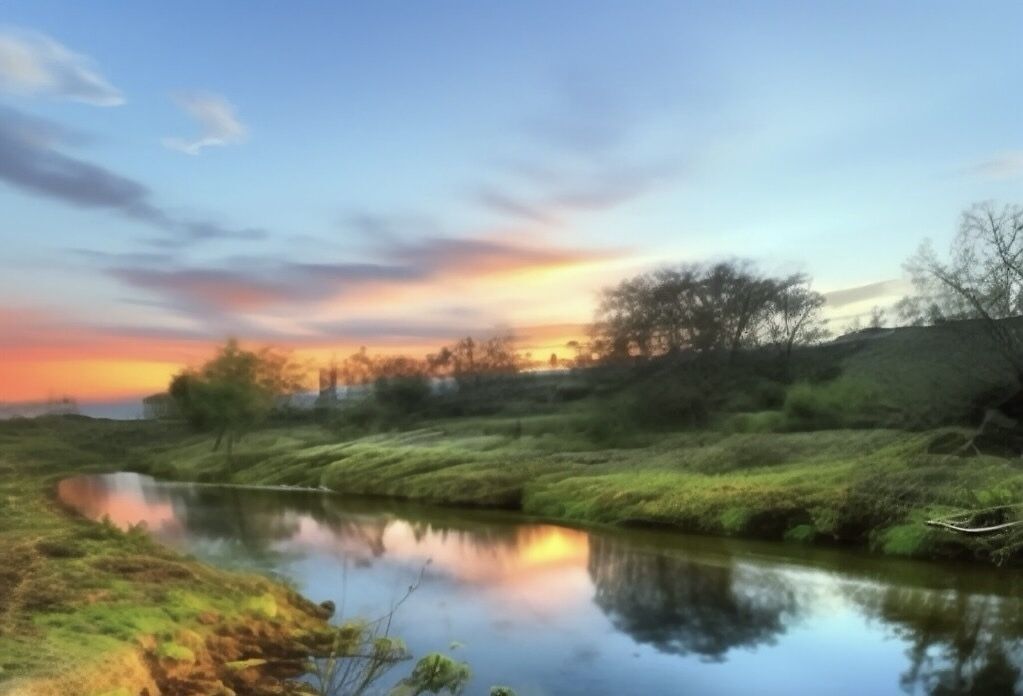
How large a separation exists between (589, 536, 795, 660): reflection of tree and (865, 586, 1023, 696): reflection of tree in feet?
4.36

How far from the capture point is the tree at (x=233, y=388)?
17.2 metres

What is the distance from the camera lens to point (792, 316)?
27766 millimetres

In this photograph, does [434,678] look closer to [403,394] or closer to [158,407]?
[158,407]

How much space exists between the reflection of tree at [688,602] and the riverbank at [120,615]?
373cm

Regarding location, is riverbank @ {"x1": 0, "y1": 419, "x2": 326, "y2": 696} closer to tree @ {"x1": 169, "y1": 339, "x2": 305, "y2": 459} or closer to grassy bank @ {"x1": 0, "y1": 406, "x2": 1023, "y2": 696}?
grassy bank @ {"x1": 0, "y1": 406, "x2": 1023, "y2": 696}

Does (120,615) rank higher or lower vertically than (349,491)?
higher

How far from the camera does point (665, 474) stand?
1884 centimetres

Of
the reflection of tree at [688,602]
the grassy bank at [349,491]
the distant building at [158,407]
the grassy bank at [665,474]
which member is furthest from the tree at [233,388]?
the reflection of tree at [688,602]

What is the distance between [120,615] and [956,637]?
8.25m

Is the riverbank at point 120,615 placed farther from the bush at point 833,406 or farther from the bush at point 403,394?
the bush at point 403,394

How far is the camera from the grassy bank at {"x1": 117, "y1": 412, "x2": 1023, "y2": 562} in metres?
13.6

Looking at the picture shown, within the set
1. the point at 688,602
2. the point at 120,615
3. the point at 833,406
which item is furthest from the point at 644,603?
the point at 833,406

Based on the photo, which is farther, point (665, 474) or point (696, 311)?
point (696, 311)

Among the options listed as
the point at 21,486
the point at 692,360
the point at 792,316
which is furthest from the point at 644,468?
the point at 21,486
